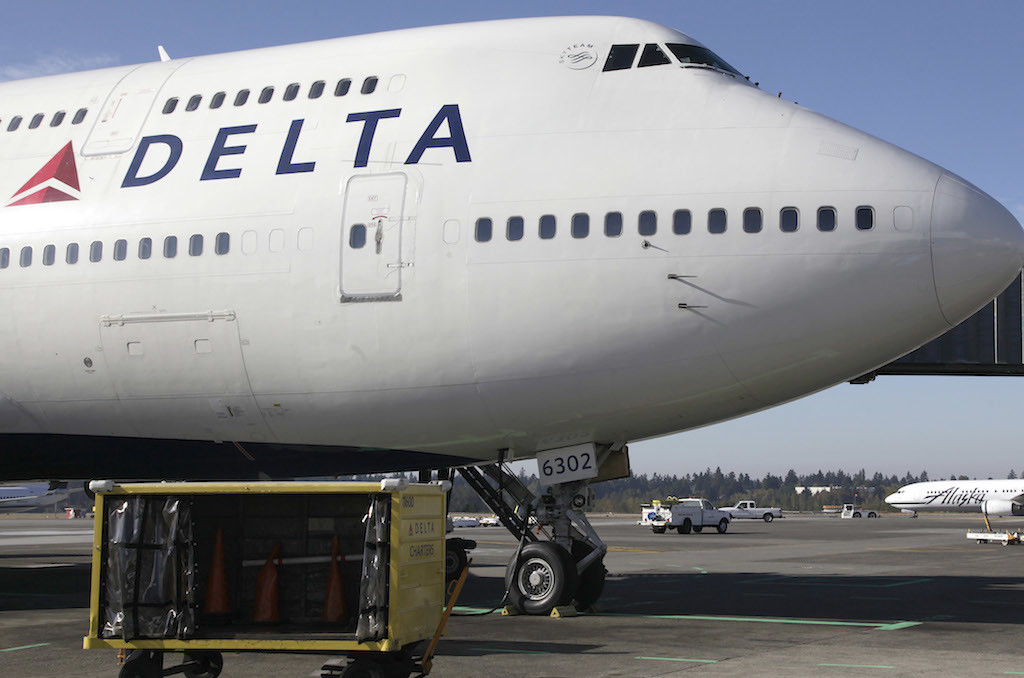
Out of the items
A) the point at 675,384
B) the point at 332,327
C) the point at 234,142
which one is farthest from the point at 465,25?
the point at 675,384

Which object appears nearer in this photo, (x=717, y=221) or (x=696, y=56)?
(x=717, y=221)

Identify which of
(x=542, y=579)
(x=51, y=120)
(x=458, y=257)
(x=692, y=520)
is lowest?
(x=692, y=520)

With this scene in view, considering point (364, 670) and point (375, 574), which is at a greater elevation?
point (375, 574)

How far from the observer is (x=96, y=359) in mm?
15906

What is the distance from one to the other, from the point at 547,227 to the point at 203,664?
7.06 meters

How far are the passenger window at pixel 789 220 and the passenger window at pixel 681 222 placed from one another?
3.74ft

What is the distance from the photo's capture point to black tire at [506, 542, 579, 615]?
15.0 meters

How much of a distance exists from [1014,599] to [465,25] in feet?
44.9

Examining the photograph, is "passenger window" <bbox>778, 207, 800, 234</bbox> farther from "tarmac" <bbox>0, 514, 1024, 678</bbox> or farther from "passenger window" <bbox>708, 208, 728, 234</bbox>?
"tarmac" <bbox>0, 514, 1024, 678</bbox>

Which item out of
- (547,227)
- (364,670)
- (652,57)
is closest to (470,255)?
(547,227)

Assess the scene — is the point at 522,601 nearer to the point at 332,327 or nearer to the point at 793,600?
the point at 332,327

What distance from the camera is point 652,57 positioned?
50.8 ft

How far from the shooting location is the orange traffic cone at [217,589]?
9.79m

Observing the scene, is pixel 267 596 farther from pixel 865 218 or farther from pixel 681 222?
pixel 865 218
